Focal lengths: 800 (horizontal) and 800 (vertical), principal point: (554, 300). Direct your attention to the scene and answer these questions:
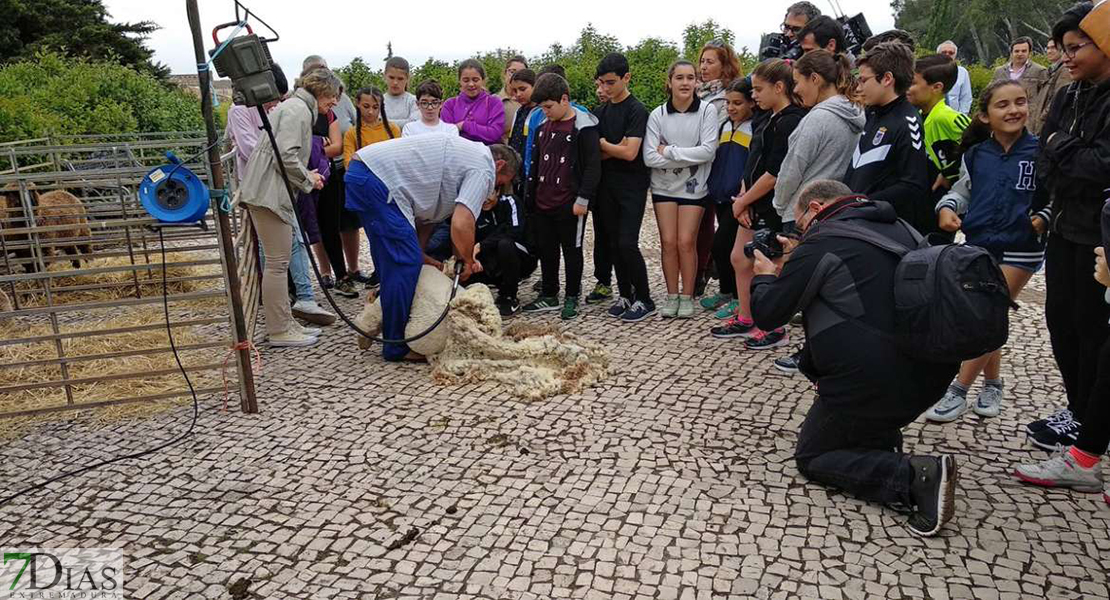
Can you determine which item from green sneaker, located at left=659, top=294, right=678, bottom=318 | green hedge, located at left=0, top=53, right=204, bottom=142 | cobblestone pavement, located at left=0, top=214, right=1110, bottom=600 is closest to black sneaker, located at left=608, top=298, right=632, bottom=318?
green sneaker, located at left=659, top=294, right=678, bottom=318

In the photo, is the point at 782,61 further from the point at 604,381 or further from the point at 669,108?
the point at 604,381

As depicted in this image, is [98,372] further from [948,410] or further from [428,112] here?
[948,410]

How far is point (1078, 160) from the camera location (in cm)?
349

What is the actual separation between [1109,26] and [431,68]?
1367cm

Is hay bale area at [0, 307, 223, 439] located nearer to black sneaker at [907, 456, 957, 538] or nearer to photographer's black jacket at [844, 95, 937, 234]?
black sneaker at [907, 456, 957, 538]

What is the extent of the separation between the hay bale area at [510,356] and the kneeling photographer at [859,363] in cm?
167

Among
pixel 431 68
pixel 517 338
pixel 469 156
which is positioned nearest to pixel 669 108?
pixel 469 156

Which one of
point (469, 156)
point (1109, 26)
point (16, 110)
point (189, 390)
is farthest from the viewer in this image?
point (16, 110)

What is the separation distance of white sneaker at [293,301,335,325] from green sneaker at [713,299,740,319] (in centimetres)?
309

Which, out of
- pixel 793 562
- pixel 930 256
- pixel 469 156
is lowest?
pixel 793 562

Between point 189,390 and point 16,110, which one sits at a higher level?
point 16,110

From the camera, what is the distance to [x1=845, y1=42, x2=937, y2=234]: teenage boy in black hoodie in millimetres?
4422

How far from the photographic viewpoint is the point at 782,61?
17.7 ft

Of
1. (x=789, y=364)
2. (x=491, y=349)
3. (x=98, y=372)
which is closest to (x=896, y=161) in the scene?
(x=789, y=364)
